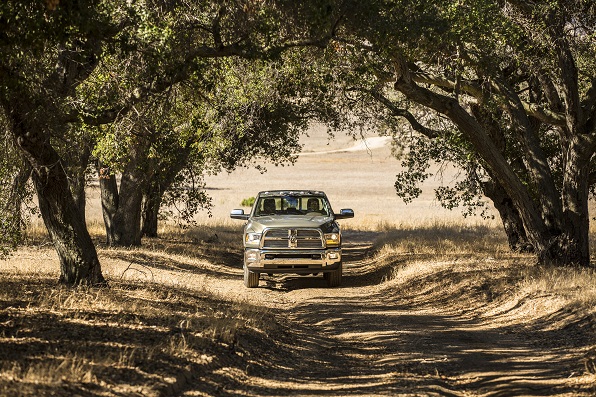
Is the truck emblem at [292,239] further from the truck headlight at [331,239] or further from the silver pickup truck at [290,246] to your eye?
the truck headlight at [331,239]

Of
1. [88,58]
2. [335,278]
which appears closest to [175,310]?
[88,58]

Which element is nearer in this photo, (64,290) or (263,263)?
(64,290)

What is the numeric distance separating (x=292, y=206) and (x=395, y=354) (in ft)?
28.7

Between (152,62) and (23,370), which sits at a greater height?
(152,62)

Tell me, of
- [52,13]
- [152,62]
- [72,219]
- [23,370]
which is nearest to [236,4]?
[152,62]

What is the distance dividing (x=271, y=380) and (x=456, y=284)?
26.4 ft

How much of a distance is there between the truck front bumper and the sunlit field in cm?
47

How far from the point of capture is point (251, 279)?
55.4 feet

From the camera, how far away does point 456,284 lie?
15.6 metres

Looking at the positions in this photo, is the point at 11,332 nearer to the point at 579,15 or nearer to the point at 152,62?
the point at 152,62

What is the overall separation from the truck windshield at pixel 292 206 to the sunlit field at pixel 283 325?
1526mm

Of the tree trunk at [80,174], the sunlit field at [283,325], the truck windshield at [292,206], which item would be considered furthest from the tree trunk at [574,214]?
the tree trunk at [80,174]

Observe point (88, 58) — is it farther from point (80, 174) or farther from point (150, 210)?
point (150, 210)

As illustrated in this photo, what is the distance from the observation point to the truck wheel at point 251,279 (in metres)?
16.8
